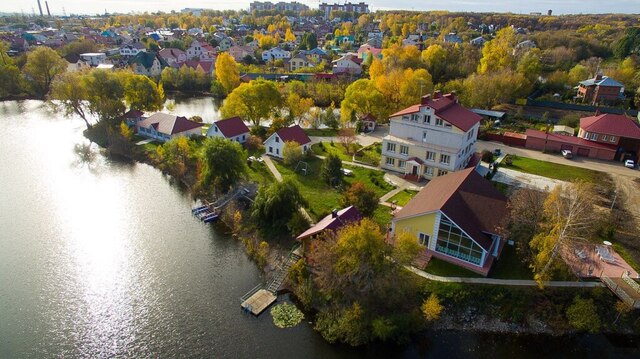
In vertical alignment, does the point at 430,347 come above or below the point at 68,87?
below

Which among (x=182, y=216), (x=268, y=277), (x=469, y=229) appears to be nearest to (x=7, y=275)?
(x=182, y=216)

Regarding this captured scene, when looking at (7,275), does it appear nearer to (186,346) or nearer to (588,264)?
(186,346)

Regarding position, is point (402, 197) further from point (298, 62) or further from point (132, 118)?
point (298, 62)

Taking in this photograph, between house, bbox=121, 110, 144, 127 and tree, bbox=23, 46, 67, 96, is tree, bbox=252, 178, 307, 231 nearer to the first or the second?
house, bbox=121, 110, 144, 127

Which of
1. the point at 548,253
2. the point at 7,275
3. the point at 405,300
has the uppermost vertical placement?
the point at 548,253

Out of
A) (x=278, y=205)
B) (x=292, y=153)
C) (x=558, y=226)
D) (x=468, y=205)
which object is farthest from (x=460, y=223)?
(x=292, y=153)

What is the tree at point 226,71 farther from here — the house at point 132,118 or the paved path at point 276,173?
the paved path at point 276,173

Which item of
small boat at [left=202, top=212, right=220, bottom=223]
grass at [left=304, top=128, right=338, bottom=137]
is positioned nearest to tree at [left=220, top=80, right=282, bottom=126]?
grass at [left=304, top=128, right=338, bottom=137]

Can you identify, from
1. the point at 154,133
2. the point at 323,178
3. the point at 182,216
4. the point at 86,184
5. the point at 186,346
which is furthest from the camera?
the point at 154,133
